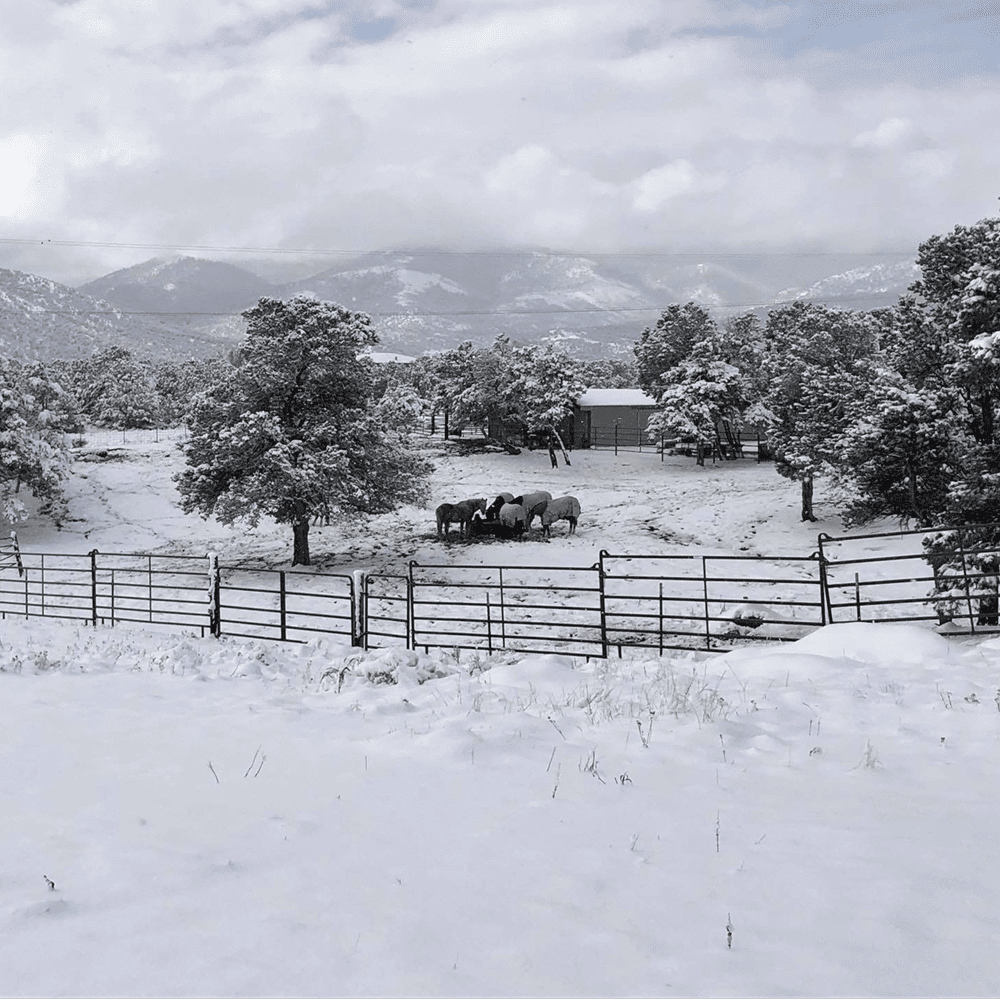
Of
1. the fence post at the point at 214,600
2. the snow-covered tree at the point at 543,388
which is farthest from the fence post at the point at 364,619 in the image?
the snow-covered tree at the point at 543,388

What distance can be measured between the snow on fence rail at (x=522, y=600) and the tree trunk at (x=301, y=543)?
4.49 ft

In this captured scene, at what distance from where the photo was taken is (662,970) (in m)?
3.08

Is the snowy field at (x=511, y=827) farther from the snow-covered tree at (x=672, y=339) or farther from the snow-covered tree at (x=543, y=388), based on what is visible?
the snow-covered tree at (x=672, y=339)

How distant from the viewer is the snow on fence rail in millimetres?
13664

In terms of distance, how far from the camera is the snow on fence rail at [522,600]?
13664 mm

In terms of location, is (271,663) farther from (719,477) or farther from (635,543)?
(719,477)

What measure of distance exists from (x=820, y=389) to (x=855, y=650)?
23105 millimetres

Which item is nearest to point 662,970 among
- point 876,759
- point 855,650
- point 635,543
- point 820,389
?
point 876,759

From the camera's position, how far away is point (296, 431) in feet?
88.0

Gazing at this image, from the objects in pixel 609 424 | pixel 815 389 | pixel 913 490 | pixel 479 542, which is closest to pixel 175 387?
pixel 609 424

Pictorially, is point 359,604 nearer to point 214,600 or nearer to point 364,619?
point 364,619

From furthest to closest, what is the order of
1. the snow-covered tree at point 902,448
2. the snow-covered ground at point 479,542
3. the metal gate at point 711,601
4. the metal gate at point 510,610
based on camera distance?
the snow-covered ground at point 479,542
the snow-covered tree at point 902,448
the metal gate at point 510,610
the metal gate at point 711,601

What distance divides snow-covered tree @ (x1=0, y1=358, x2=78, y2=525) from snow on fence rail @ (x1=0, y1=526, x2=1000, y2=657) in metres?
8.23

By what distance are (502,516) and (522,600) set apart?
992cm
